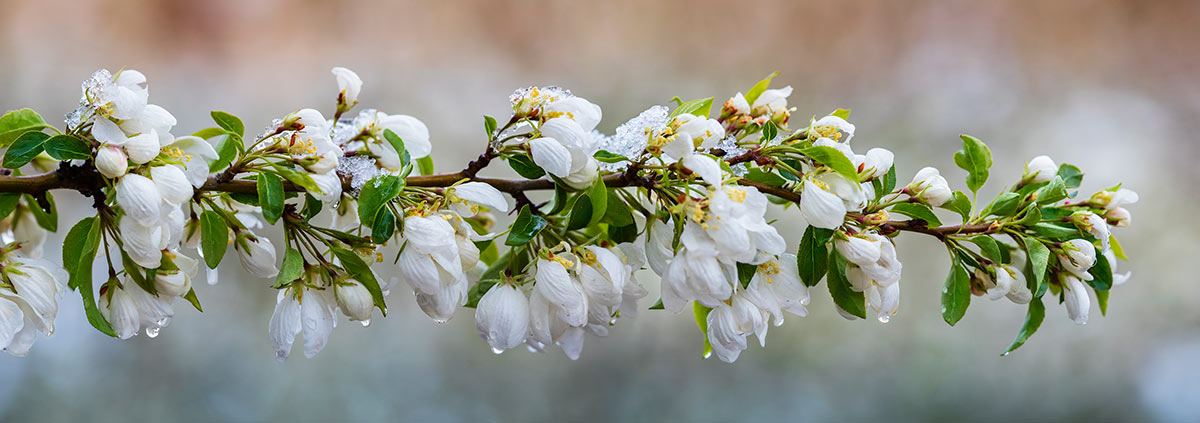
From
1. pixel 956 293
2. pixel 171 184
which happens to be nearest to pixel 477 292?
pixel 171 184

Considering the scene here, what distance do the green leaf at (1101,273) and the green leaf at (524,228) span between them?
350mm

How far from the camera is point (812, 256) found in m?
0.45

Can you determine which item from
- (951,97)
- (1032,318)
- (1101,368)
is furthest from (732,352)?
(1101,368)

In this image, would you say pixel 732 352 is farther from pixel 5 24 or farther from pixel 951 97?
pixel 5 24

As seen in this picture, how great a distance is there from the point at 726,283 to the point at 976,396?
123 cm

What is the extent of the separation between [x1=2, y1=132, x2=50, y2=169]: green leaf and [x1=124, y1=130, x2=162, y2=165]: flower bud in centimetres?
6

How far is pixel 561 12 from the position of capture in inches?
54.6

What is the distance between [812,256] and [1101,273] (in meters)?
0.22

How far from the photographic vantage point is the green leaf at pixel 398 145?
451mm

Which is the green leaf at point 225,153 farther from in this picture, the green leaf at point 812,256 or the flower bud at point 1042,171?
the flower bud at point 1042,171

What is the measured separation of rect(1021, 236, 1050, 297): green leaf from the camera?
0.45m

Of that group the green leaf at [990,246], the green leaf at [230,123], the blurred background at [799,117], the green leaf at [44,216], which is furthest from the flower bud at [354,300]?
the blurred background at [799,117]

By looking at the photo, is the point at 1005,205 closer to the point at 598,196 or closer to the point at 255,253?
the point at 598,196

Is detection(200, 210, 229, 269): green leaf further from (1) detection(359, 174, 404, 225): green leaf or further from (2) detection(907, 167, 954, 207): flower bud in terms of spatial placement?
(2) detection(907, 167, 954, 207): flower bud
